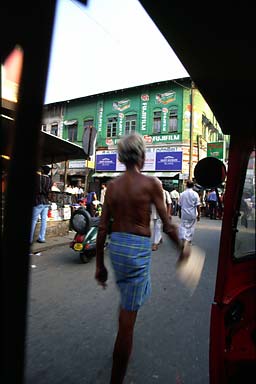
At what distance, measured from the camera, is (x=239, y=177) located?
1.53m

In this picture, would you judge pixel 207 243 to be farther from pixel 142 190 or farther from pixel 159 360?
pixel 142 190

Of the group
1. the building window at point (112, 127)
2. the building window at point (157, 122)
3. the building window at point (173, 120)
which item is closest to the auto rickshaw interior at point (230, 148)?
the building window at point (173, 120)

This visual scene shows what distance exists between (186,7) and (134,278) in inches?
63.0

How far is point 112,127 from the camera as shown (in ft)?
75.5

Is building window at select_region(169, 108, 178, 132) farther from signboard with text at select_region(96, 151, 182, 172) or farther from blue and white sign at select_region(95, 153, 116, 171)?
blue and white sign at select_region(95, 153, 116, 171)

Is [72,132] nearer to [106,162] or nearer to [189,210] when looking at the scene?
[106,162]

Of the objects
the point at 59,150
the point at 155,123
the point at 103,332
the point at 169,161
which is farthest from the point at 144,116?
the point at 103,332

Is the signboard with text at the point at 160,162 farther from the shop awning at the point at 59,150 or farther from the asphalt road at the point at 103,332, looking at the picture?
the asphalt road at the point at 103,332

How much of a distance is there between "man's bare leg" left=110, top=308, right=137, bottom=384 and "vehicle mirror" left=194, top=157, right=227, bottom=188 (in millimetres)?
1020

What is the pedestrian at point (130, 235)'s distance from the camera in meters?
1.80

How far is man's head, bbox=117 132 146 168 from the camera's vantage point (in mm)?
1930

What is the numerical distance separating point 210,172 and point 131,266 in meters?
0.83

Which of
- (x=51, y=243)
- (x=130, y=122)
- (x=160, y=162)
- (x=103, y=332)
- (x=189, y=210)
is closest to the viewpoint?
(x=103, y=332)

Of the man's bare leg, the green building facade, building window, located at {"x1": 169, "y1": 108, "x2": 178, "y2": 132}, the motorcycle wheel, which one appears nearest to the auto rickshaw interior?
the man's bare leg
